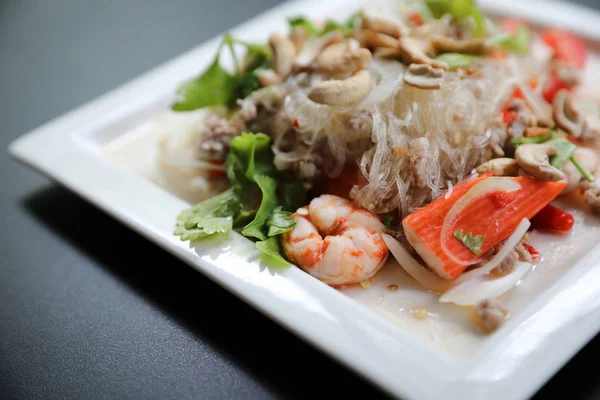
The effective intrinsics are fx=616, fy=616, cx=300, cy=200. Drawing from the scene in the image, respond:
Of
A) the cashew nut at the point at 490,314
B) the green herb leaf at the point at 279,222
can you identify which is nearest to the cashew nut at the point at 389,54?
the green herb leaf at the point at 279,222

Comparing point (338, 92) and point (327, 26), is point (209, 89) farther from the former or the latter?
point (338, 92)

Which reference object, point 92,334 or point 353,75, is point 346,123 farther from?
point 92,334

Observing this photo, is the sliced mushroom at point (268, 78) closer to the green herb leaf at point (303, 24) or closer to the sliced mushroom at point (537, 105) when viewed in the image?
the green herb leaf at point (303, 24)

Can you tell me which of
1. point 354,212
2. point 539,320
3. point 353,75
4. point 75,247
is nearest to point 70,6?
point 75,247

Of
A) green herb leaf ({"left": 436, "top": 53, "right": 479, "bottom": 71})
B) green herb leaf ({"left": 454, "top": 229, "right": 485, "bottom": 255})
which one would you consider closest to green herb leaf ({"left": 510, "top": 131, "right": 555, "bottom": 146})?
green herb leaf ({"left": 436, "top": 53, "right": 479, "bottom": 71})

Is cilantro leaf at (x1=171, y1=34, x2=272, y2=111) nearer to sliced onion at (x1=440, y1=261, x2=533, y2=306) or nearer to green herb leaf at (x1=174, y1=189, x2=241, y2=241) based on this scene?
green herb leaf at (x1=174, y1=189, x2=241, y2=241)
